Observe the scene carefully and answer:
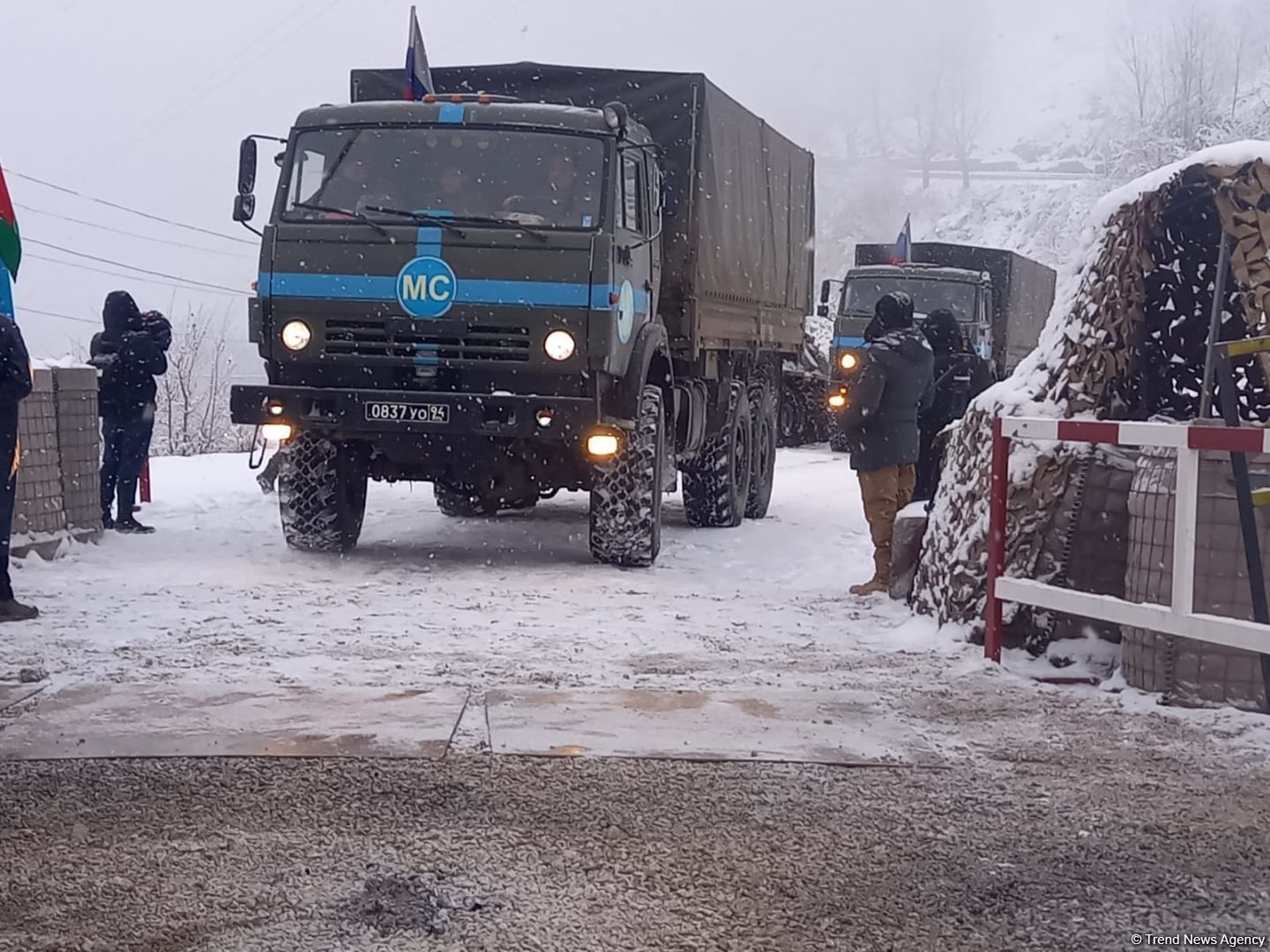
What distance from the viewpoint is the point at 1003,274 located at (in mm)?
22484

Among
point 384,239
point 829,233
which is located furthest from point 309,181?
point 829,233

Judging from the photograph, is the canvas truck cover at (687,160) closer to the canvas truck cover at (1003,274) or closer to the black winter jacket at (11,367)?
the black winter jacket at (11,367)

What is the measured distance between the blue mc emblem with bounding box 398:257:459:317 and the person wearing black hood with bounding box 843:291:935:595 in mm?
2428

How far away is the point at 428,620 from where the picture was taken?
7.12 meters

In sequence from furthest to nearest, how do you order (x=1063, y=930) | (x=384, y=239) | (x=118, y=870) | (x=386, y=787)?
(x=384, y=239)
(x=386, y=787)
(x=118, y=870)
(x=1063, y=930)

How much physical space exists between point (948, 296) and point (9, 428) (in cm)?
1457

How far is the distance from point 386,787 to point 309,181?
17.9 ft

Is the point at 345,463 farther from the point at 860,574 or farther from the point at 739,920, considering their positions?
the point at 739,920

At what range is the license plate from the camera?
329 inches

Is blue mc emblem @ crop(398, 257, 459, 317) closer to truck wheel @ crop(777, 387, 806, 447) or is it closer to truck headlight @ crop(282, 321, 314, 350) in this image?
truck headlight @ crop(282, 321, 314, 350)

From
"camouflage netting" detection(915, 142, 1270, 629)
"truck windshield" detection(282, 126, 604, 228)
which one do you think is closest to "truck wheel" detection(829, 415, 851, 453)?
"truck windshield" detection(282, 126, 604, 228)

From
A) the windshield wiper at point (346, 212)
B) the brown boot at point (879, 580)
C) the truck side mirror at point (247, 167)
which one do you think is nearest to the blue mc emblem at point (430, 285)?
the windshield wiper at point (346, 212)

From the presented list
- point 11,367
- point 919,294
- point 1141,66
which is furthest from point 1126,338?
point 1141,66

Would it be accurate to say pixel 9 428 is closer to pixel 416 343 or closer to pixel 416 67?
pixel 416 343
